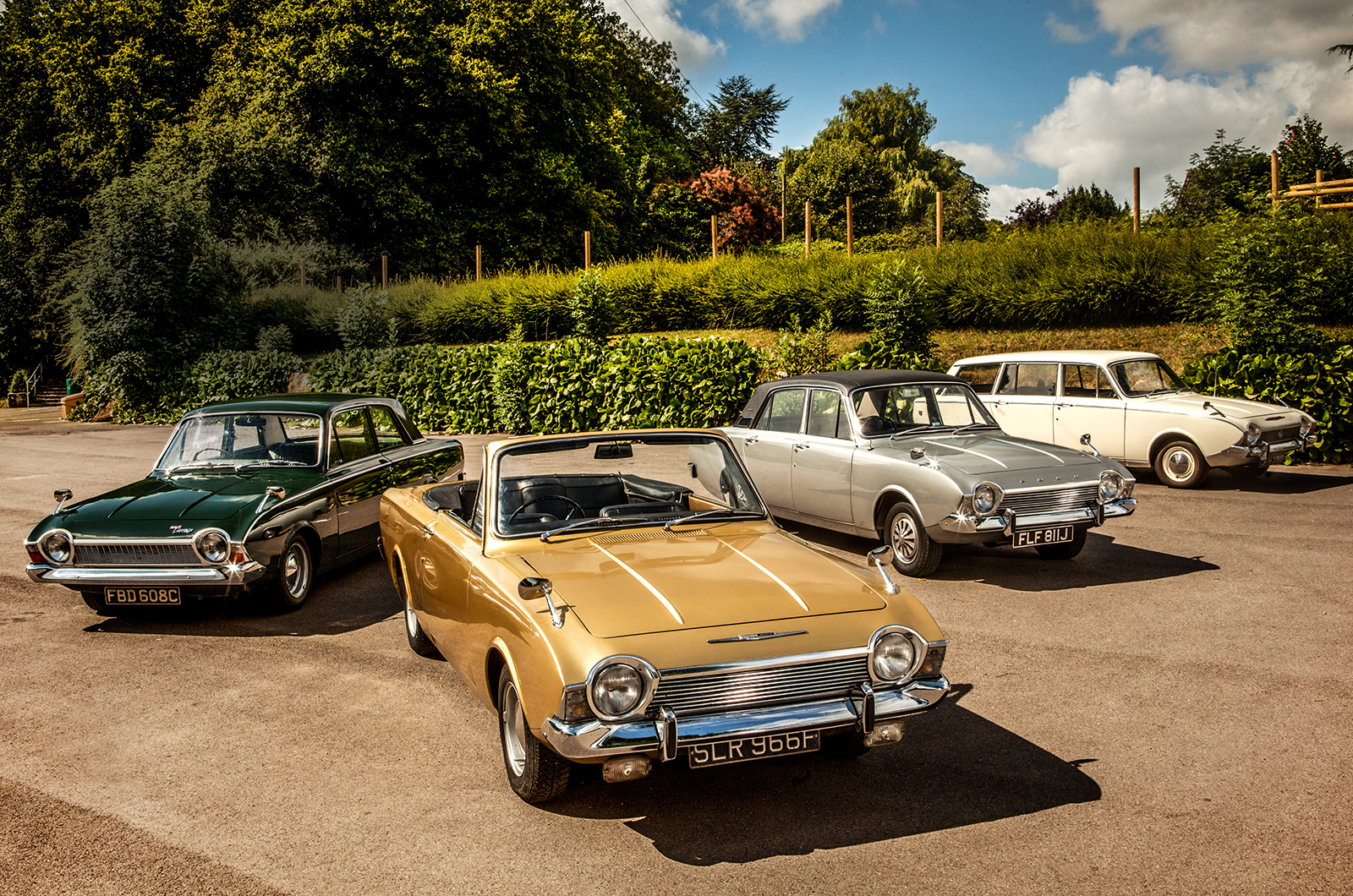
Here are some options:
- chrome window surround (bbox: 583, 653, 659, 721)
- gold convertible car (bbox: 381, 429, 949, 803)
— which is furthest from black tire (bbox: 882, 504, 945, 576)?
chrome window surround (bbox: 583, 653, 659, 721)

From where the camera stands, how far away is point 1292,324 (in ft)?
43.2

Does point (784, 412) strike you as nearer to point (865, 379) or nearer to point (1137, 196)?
point (865, 379)

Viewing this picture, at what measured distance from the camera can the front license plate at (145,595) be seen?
615 cm

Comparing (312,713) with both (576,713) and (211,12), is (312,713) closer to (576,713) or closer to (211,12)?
(576,713)

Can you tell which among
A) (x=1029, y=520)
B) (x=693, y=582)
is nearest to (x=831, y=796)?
(x=693, y=582)

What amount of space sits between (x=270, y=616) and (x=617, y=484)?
3.44m

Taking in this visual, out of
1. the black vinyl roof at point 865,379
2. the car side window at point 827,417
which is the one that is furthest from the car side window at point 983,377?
the car side window at point 827,417

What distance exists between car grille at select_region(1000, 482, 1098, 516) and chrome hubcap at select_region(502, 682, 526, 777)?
15.4 ft

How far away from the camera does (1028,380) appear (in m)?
12.7

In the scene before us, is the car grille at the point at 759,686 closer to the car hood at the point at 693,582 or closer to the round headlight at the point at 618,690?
the round headlight at the point at 618,690

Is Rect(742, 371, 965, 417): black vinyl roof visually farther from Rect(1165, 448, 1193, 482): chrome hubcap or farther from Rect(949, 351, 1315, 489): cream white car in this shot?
Rect(1165, 448, 1193, 482): chrome hubcap

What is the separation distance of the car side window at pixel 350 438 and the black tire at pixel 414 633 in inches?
88.9

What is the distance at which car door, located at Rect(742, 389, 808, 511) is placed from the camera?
901 centimetres

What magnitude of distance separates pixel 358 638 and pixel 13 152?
40088mm
